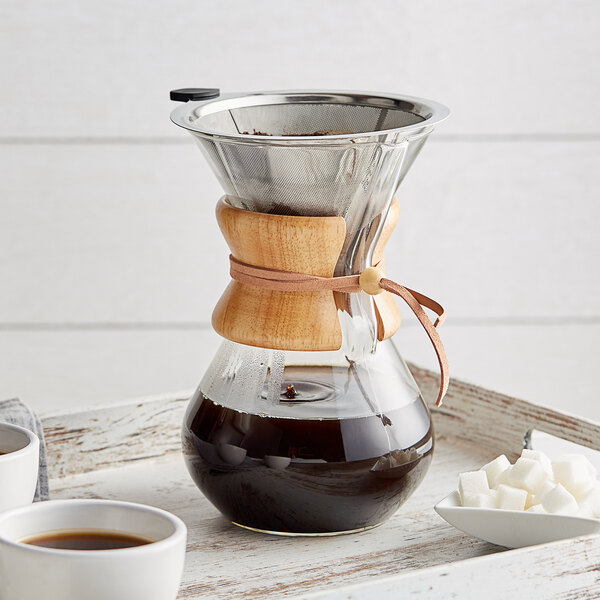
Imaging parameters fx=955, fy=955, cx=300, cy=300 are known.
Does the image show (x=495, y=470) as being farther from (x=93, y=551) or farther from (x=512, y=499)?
(x=93, y=551)

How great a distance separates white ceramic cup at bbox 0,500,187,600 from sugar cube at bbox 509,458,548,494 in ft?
0.73

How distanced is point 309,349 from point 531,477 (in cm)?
14

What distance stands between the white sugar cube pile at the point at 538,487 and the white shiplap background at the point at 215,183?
76 centimetres

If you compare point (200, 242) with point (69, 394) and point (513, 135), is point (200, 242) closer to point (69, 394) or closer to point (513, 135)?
point (69, 394)

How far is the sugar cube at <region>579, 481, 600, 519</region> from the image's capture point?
20.7 inches

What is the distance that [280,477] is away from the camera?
0.52m

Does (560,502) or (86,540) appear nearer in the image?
(86,540)

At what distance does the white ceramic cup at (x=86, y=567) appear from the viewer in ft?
1.17

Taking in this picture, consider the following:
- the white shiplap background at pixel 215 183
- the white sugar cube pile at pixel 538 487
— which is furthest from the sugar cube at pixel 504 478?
the white shiplap background at pixel 215 183

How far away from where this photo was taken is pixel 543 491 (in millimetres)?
524

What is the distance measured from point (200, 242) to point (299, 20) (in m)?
0.34

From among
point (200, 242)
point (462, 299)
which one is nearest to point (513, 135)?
point (462, 299)

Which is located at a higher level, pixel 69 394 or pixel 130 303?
pixel 130 303

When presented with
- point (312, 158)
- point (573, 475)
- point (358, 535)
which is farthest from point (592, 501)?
point (312, 158)
